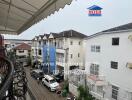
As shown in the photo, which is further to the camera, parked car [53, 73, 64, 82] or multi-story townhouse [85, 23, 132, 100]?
parked car [53, 73, 64, 82]

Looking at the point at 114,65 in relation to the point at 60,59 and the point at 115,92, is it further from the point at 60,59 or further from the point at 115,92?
the point at 60,59

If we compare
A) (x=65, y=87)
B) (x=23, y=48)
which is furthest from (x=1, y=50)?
(x=23, y=48)

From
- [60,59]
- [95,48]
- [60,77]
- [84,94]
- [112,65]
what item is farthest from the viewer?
[60,59]

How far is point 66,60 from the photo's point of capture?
2681 centimetres

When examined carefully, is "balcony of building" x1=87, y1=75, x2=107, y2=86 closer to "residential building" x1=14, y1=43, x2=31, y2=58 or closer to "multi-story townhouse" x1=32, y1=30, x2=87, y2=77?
"multi-story townhouse" x1=32, y1=30, x2=87, y2=77

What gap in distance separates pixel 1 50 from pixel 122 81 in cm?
1202

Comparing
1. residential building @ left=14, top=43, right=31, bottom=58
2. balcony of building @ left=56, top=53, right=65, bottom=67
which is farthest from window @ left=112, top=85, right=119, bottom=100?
residential building @ left=14, top=43, right=31, bottom=58

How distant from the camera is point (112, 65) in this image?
16.2 meters

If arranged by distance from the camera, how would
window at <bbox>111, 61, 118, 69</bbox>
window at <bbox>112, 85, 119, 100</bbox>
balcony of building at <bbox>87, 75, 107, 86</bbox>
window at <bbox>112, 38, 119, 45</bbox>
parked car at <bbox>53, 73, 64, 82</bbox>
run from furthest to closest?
parked car at <bbox>53, 73, 64, 82</bbox>, balcony of building at <bbox>87, 75, 107, 86</bbox>, window at <bbox>111, 61, 118, 69</bbox>, window at <bbox>112, 38, 119, 45</bbox>, window at <bbox>112, 85, 119, 100</bbox>

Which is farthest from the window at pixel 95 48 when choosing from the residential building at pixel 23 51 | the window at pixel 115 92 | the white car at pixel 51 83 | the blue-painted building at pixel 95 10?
the residential building at pixel 23 51

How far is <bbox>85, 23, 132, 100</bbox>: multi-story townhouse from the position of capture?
1430 centimetres

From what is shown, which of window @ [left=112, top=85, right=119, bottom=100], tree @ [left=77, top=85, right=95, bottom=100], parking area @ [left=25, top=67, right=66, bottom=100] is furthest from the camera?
parking area @ [left=25, top=67, right=66, bottom=100]

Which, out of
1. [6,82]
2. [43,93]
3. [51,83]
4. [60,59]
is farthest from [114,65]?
[6,82]

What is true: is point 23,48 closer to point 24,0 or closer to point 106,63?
point 106,63
